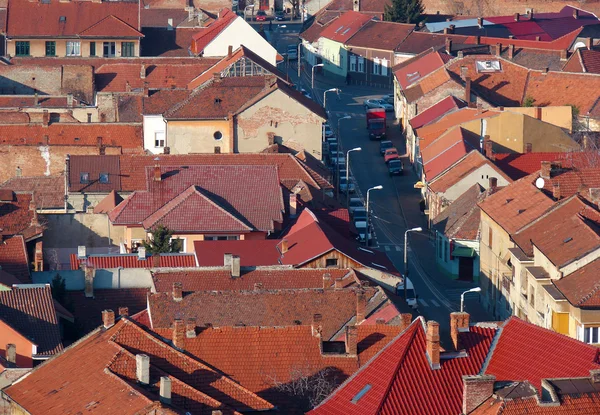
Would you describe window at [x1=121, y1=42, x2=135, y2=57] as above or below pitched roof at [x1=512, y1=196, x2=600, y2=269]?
above

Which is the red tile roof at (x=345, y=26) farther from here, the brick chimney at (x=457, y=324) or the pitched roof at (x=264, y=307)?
the brick chimney at (x=457, y=324)

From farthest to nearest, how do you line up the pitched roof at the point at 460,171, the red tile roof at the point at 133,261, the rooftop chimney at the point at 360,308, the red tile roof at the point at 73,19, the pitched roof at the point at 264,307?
the red tile roof at the point at 73,19
the pitched roof at the point at 460,171
the red tile roof at the point at 133,261
the rooftop chimney at the point at 360,308
the pitched roof at the point at 264,307

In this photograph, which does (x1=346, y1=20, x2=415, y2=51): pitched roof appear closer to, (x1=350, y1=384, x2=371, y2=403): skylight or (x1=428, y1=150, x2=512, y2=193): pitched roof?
(x1=428, y1=150, x2=512, y2=193): pitched roof

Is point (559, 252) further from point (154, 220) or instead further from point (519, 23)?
point (519, 23)

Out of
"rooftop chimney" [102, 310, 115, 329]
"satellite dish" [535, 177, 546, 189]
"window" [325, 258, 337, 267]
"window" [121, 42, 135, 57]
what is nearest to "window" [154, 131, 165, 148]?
"satellite dish" [535, 177, 546, 189]

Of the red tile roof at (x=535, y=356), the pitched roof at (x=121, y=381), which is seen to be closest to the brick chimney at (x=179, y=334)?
the pitched roof at (x=121, y=381)

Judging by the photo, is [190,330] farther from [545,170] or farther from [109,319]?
[545,170]
